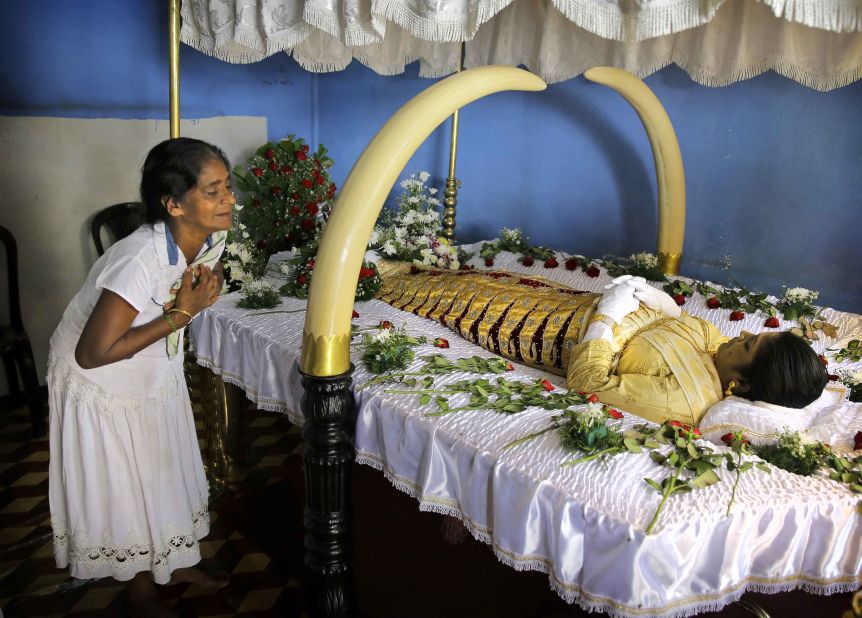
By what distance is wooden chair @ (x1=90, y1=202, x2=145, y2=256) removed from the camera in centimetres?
468

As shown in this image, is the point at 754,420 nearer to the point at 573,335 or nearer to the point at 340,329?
the point at 573,335

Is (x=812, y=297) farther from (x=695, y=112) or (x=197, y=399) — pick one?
(x=197, y=399)

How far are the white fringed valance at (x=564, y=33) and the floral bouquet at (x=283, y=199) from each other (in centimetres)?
84

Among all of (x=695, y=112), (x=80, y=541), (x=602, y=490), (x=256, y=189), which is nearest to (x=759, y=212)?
(x=695, y=112)

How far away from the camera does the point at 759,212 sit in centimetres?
380

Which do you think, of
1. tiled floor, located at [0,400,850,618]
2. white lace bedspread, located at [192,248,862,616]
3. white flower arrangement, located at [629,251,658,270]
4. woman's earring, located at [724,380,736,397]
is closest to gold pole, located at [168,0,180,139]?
tiled floor, located at [0,400,850,618]

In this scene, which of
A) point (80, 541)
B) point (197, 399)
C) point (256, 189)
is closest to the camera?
point (80, 541)

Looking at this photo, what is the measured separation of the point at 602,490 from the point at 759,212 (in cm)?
250

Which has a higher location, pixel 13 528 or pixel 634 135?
pixel 634 135

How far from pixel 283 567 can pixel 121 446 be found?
101 cm

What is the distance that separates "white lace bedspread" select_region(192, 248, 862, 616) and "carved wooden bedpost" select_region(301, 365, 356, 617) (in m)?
0.19

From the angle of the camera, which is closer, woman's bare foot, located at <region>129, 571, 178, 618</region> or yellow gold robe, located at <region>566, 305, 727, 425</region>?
yellow gold robe, located at <region>566, 305, 727, 425</region>

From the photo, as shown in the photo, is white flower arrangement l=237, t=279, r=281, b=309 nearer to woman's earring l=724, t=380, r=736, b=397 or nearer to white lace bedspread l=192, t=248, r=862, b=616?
white lace bedspread l=192, t=248, r=862, b=616

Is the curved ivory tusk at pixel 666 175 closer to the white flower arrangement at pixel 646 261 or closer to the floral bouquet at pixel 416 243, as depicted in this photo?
the white flower arrangement at pixel 646 261
